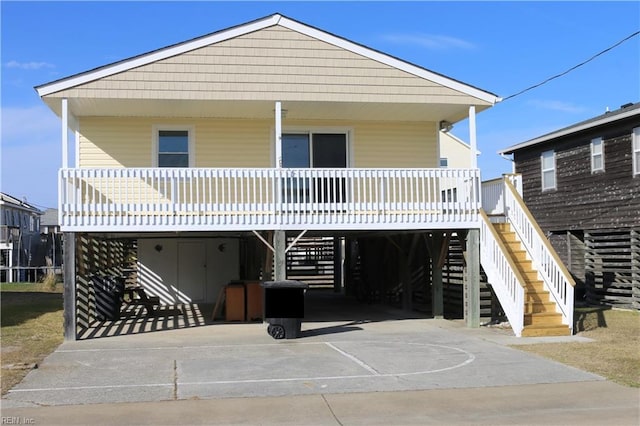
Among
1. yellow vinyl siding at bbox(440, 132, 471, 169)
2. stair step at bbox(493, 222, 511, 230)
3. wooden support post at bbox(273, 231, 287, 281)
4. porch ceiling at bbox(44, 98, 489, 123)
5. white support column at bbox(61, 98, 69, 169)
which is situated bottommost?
wooden support post at bbox(273, 231, 287, 281)

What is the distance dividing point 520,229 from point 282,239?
513 cm

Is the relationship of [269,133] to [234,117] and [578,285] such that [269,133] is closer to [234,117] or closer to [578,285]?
[234,117]

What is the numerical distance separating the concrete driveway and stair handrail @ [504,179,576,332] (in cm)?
82

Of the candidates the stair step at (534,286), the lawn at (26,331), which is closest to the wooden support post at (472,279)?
the stair step at (534,286)

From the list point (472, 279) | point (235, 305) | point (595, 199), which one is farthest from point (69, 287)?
point (595, 199)

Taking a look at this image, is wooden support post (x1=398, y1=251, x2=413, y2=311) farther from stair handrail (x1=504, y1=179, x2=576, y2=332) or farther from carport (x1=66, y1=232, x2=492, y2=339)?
stair handrail (x1=504, y1=179, x2=576, y2=332)

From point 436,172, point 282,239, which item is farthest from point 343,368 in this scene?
point 436,172

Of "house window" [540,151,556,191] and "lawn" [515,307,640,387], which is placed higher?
"house window" [540,151,556,191]

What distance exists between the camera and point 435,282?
652 inches

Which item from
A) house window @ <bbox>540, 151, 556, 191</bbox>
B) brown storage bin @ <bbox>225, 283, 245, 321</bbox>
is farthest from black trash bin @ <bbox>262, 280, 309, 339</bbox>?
house window @ <bbox>540, 151, 556, 191</bbox>

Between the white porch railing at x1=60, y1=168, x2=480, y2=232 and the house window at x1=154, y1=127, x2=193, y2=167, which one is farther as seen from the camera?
the house window at x1=154, y1=127, x2=193, y2=167

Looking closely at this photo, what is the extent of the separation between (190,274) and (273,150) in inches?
241

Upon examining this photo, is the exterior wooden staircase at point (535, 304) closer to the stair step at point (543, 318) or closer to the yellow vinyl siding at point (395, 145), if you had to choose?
the stair step at point (543, 318)

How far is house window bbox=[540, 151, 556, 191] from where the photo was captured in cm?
2325
